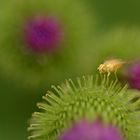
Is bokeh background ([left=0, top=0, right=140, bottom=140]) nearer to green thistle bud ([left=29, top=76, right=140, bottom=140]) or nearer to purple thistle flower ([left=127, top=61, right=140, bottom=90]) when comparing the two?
purple thistle flower ([left=127, top=61, right=140, bottom=90])

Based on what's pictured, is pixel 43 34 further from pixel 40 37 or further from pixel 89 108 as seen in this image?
pixel 89 108

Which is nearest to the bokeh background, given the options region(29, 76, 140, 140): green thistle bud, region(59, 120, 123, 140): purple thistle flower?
region(29, 76, 140, 140): green thistle bud

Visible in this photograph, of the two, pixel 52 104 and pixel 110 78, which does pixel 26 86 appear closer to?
pixel 110 78

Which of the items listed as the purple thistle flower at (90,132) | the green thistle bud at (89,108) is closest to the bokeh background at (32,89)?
the green thistle bud at (89,108)

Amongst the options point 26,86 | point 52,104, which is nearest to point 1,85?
point 26,86

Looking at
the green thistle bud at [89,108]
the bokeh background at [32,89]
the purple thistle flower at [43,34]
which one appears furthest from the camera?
the bokeh background at [32,89]

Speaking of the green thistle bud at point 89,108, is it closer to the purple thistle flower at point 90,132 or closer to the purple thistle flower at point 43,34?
the purple thistle flower at point 90,132
